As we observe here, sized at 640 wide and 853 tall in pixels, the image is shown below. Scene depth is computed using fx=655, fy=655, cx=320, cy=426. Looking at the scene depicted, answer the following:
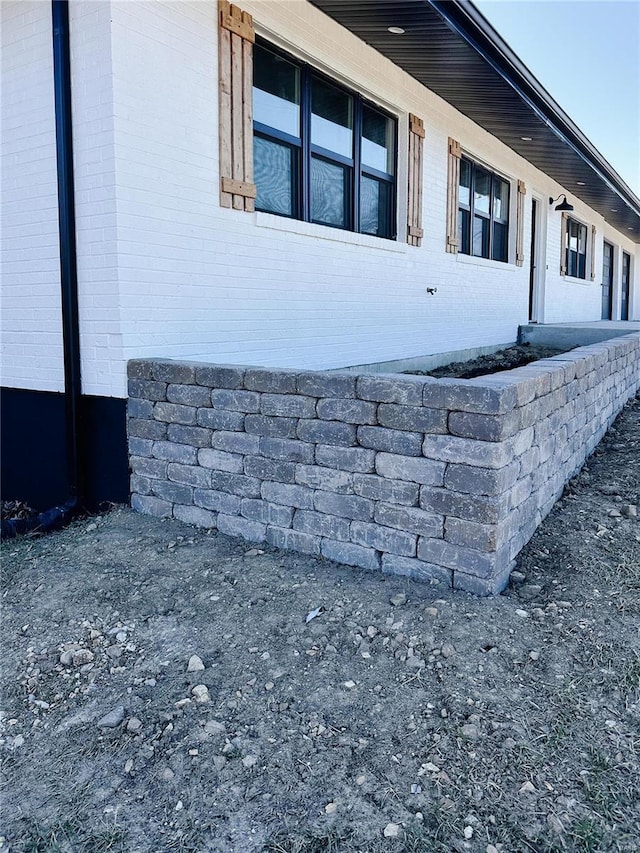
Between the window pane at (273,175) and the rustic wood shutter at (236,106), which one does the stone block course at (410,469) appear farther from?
the window pane at (273,175)

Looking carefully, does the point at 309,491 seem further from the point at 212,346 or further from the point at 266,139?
the point at 266,139

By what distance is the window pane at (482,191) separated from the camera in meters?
9.30

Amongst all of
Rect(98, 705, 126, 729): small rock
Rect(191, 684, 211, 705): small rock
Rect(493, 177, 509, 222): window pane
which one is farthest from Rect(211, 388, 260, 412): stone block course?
Rect(493, 177, 509, 222): window pane

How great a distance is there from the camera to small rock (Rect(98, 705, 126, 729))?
2346 millimetres

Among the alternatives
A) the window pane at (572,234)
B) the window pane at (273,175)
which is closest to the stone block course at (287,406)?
the window pane at (273,175)

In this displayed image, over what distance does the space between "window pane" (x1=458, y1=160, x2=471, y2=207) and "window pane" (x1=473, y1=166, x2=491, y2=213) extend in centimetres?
24

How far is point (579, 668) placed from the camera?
2623 millimetres

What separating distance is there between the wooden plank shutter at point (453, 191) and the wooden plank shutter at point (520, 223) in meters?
2.66

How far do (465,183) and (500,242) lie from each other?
179cm

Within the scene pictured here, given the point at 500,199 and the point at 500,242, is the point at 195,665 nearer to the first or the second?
the point at 500,242

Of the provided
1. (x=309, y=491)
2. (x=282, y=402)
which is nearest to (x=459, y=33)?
(x=282, y=402)

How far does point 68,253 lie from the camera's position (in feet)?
14.0

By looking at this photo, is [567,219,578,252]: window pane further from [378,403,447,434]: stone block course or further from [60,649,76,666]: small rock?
[60,649,76,666]: small rock

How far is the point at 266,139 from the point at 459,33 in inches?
72.4
